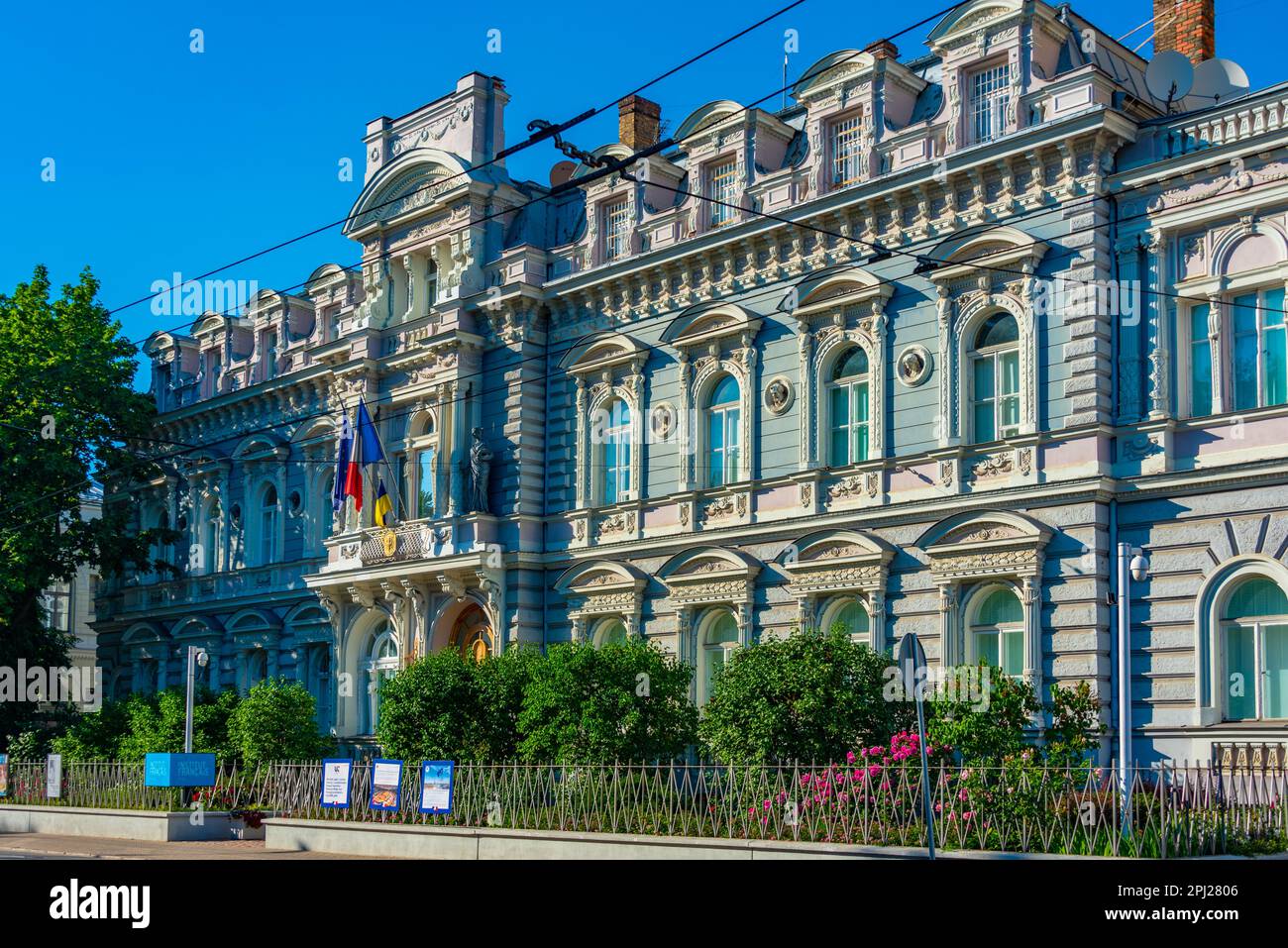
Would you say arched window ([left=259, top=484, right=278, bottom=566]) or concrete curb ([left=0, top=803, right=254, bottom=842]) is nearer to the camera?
concrete curb ([left=0, top=803, right=254, bottom=842])

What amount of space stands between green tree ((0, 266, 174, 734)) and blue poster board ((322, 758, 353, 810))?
1762cm

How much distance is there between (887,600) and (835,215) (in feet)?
23.7

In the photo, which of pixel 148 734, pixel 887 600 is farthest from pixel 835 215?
pixel 148 734

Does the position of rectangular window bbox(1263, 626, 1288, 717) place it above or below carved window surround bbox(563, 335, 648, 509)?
below

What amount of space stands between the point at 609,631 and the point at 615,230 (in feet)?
28.9

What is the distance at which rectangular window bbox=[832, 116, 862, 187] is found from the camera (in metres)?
30.3

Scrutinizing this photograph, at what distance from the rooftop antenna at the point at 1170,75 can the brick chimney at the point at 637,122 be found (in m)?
13.4

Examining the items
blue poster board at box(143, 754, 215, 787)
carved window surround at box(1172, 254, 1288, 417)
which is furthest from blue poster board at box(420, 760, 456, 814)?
carved window surround at box(1172, 254, 1288, 417)

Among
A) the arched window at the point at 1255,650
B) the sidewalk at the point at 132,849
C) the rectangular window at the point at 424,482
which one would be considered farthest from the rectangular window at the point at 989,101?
the sidewalk at the point at 132,849

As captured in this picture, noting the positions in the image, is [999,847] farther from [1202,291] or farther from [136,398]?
[136,398]

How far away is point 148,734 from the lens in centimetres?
3753

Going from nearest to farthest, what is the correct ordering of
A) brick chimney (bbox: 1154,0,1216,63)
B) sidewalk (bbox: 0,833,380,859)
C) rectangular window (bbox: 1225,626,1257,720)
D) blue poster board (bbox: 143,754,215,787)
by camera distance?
rectangular window (bbox: 1225,626,1257,720) → sidewalk (bbox: 0,833,380,859) → brick chimney (bbox: 1154,0,1216,63) → blue poster board (bbox: 143,754,215,787)

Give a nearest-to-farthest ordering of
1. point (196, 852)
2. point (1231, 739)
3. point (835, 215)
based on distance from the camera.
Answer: point (1231, 739) → point (196, 852) → point (835, 215)

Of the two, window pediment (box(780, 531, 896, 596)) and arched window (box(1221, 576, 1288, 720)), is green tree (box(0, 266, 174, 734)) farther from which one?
arched window (box(1221, 576, 1288, 720))
